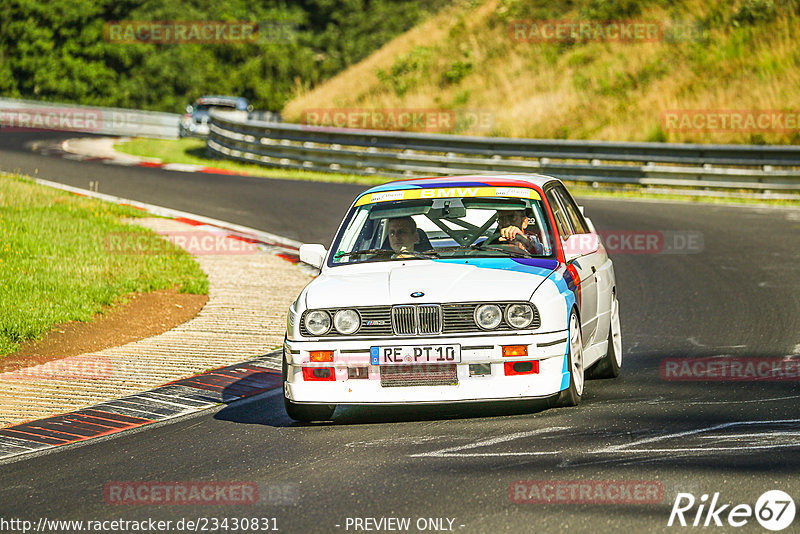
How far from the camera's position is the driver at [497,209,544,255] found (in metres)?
8.10

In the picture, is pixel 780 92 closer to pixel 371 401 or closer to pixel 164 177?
pixel 164 177

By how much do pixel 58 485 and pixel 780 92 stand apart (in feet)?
84.7

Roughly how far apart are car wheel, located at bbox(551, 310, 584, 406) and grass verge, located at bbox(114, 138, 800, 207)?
51.5 ft

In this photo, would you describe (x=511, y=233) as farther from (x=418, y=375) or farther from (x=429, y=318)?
(x=418, y=375)

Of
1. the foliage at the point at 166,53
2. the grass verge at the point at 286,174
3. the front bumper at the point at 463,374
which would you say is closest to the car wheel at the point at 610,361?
the front bumper at the point at 463,374

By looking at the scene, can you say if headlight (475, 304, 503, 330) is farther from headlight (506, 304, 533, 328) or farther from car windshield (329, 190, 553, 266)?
car windshield (329, 190, 553, 266)

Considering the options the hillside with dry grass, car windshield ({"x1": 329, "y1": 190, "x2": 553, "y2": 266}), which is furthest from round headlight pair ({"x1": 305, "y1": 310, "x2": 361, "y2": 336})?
the hillside with dry grass

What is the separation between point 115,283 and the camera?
43.5 ft

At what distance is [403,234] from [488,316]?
1517 mm

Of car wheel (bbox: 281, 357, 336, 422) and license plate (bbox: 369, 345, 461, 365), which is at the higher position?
license plate (bbox: 369, 345, 461, 365)

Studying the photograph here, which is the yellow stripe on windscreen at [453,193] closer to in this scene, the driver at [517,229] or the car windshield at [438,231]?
the car windshield at [438,231]

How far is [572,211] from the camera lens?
30.2ft

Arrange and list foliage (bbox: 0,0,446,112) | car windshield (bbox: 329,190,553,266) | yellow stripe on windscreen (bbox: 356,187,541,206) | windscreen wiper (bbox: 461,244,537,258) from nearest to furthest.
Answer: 1. windscreen wiper (bbox: 461,244,537,258)
2. car windshield (bbox: 329,190,553,266)
3. yellow stripe on windscreen (bbox: 356,187,541,206)
4. foliage (bbox: 0,0,446,112)

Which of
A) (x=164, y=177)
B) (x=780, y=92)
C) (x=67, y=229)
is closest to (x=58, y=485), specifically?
(x=67, y=229)
